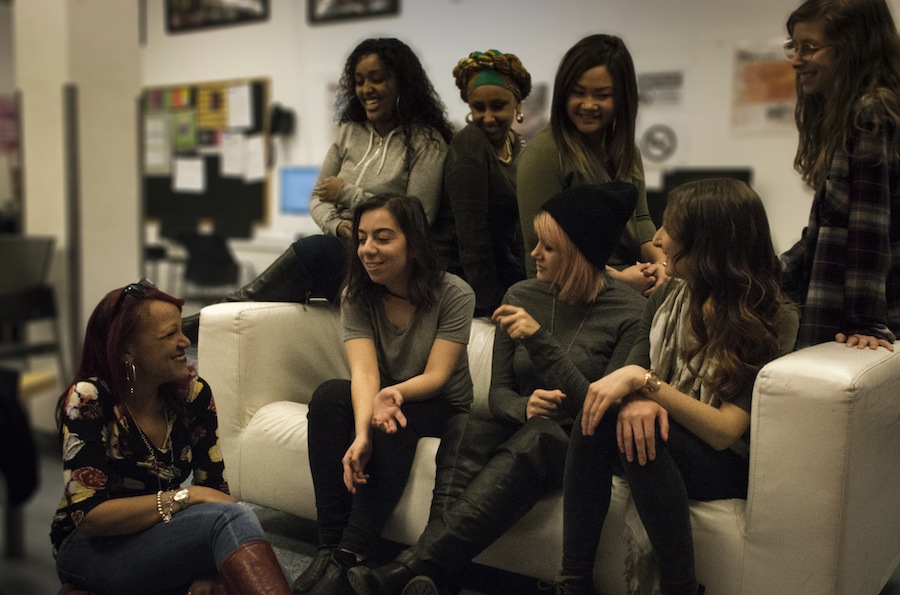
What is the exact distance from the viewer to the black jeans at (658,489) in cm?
169

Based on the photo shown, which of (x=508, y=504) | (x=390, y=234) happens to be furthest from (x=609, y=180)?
(x=508, y=504)

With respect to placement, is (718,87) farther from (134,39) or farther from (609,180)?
(134,39)

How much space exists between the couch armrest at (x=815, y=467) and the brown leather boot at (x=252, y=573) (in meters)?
0.92

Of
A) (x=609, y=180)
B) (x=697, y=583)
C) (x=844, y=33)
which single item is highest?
(x=844, y=33)

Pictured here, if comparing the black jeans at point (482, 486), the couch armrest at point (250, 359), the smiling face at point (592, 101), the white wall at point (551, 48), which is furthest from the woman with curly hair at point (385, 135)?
the white wall at point (551, 48)

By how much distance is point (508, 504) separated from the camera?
6.13 ft

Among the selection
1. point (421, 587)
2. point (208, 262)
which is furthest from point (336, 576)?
point (208, 262)

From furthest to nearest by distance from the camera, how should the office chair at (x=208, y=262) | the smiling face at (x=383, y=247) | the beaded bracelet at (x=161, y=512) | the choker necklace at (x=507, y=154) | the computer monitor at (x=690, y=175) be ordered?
the office chair at (x=208, y=262) < the computer monitor at (x=690, y=175) < the choker necklace at (x=507, y=154) < the smiling face at (x=383, y=247) < the beaded bracelet at (x=161, y=512)

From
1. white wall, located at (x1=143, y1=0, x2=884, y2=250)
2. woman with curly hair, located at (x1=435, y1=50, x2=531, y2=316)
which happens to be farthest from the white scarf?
white wall, located at (x1=143, y1=0, x2=884, y2=250)

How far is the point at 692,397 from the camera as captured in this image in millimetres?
1797

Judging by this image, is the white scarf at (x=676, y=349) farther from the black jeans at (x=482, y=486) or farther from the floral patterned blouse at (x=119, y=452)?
the floral patterned blouse at (x=119, y=452)

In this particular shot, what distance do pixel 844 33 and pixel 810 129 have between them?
239 millimetres

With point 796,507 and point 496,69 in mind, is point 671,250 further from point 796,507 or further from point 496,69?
point 496,69

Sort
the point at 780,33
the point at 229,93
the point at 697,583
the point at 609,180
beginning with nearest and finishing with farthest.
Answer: the point at 697,583
the point at 609,180
the point at 780,33
the point at 229,93
